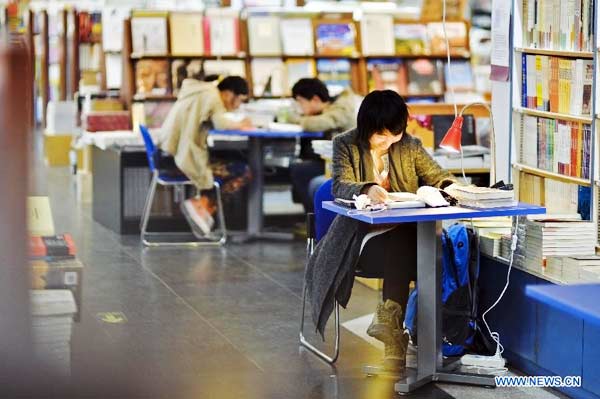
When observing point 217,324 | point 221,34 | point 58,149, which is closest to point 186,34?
point 221,34

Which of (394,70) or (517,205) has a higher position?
(394,70)

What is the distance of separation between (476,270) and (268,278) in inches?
94.7

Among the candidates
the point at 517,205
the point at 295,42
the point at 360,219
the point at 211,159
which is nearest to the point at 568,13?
the point at 517,205

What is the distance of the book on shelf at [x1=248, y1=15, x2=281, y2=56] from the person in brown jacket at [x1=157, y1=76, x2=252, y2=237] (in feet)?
7.37

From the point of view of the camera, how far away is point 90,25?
15.0 meters

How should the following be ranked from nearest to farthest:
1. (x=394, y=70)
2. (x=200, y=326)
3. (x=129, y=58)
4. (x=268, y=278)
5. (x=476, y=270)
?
1. (x=476, y=270)
2. (x=200, y=326)
3. (x=268, y=278)
4. (x=129, y=58)
5. (x=394, y=70)

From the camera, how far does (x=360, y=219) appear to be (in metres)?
4.30

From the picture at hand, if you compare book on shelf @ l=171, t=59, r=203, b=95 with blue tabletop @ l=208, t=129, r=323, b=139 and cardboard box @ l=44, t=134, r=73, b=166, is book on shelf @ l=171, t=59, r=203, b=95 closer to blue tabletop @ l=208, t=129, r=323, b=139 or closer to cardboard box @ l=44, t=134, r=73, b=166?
blue tabletop @ l=208, t=129, r=323, b=139

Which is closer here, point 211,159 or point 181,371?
point 181,371

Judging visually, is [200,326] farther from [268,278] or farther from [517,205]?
[517,205]

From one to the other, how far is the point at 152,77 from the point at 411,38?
275cm

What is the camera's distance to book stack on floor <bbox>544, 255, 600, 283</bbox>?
14.4 feet

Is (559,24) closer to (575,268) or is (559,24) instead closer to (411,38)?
(575,268)

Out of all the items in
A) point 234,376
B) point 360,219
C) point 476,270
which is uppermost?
point 360,219
